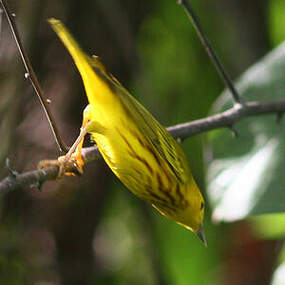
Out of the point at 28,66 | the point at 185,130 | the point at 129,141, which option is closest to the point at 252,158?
the point at 185,130

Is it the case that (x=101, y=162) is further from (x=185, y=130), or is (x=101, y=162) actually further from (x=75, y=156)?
(x=75, y=156)

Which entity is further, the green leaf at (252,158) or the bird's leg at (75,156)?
the green leaf at (252,158)

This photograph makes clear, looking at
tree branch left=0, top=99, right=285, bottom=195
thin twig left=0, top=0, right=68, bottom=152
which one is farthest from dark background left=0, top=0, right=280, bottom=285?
thin twig left=0, top=0, right=68, bottom=152

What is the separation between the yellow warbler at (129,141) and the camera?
161cm

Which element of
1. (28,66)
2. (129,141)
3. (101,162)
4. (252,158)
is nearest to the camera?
(28,66)

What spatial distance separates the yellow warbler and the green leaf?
27 centimetres

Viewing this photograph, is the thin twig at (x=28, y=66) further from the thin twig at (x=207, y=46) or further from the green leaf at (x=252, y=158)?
the green leaf at (x=252, y=158)

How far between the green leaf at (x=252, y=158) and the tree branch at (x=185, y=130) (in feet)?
A: 0.82

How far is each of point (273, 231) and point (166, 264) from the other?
0.53 m

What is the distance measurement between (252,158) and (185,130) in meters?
0.60

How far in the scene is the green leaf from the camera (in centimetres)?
227

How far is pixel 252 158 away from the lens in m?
2.51

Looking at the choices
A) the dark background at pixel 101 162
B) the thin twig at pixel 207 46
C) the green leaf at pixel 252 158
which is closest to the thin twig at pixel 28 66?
the thin twig at pixel 207 46

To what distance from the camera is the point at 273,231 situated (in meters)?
2.82
